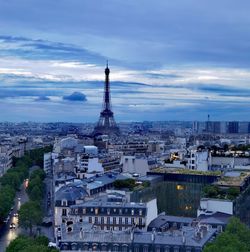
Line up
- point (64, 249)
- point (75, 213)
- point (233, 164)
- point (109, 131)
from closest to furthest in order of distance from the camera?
point (64, 249)
point (75, 213)
point (233, 164)
point (109, 131)

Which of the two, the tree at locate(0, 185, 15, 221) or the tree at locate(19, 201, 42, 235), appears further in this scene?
the tree at locate(0, 185, 15, 221)

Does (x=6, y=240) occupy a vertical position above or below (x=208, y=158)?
below

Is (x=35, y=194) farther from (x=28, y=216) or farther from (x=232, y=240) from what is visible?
(x=232, y=240)

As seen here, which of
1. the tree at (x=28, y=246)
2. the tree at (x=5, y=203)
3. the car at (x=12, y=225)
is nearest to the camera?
the tree at (x=28, y=246)

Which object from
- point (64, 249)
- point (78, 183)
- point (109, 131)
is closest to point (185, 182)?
point (78, 183)

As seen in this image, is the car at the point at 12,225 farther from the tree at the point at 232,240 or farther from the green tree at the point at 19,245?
the tree at the point at 232,240

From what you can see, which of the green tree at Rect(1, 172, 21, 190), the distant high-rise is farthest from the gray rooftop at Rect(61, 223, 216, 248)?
the distant high-rise

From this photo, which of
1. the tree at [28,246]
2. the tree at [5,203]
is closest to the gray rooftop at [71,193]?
the tree at [5,203]

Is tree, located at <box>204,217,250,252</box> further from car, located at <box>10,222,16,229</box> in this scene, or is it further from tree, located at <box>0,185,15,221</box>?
tree, located at <box>0,185,15,221</box>

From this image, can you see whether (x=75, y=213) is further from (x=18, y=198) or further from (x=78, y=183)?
(x=18, y=198)
